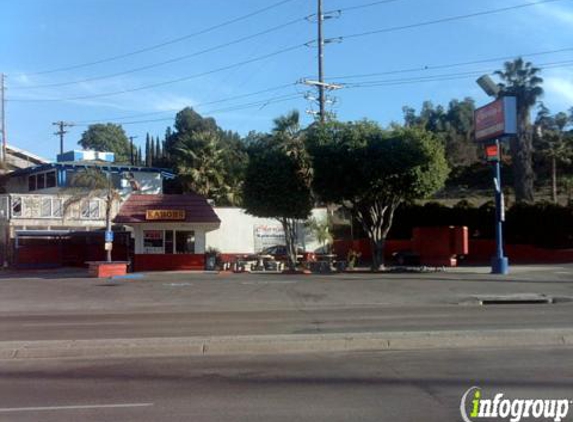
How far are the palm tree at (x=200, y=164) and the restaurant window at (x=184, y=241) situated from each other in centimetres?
764

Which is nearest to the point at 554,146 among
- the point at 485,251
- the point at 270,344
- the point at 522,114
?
the point at 522,114

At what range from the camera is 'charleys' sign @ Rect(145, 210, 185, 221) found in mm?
41438

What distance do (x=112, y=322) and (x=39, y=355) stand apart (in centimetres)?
568

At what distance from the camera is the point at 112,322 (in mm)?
17703

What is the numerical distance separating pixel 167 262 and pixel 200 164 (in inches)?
435

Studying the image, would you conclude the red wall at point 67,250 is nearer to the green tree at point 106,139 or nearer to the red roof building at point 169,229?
the red roof building at point 169,229

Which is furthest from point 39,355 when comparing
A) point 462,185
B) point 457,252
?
point 462,185

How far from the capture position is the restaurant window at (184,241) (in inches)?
1697

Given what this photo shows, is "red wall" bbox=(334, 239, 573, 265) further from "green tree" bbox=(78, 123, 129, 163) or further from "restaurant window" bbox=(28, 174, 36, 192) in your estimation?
"green tree" bbox=(78, 123, 129, 163)

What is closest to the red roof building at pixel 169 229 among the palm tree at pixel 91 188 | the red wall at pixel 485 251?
the palm tree at pixel 91 188

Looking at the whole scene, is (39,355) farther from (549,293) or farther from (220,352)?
(549,293)

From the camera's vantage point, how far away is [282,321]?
55.6 feet

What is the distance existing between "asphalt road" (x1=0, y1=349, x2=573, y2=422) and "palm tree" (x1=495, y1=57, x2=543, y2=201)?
168ft

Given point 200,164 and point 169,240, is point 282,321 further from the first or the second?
point 200,164
